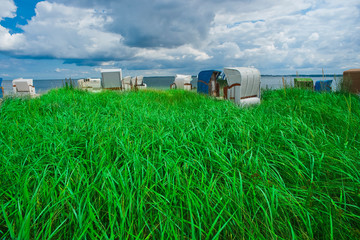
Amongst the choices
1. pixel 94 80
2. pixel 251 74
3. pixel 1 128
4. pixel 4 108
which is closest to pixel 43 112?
pixel 4 108

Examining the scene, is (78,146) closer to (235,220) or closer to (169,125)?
(169,125)

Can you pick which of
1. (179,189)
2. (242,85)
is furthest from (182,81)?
(179,189)

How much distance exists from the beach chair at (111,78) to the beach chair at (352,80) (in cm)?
976

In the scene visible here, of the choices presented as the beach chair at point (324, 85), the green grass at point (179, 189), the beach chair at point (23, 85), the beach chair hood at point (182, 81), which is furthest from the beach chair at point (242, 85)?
the beach chair at point (23, 85)

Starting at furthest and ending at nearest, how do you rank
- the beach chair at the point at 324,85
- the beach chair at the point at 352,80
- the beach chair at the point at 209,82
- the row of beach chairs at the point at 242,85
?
the beach chair at the point at 209,82 < the beach chair at the point at 324,85 < the beach chair at the point at 352,80 < the row of beach chairs at the point at 242,85

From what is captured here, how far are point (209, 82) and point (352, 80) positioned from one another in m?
4.89

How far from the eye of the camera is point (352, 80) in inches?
269

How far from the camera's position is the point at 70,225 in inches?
49.3

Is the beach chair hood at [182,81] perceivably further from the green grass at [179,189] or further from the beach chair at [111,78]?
the green grass at [179,189]

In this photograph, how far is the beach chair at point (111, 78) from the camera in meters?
11.1

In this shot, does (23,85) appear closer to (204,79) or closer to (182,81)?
(182,81)

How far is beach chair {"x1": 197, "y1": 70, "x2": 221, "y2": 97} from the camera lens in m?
8.82

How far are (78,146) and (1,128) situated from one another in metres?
1.58

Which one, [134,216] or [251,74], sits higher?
[251,74]
